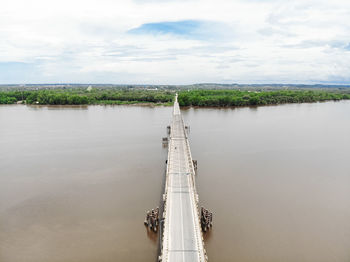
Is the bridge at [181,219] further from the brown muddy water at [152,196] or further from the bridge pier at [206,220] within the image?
the brown muddy water at [152,196]

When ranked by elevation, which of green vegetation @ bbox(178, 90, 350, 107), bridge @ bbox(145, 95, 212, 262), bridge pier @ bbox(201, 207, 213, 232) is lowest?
bridge pier @ bbox(201, 207, 213, 232)

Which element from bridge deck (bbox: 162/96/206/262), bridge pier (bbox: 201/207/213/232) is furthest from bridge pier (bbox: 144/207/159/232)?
bridge pier (bbox: 201/207/213/232)

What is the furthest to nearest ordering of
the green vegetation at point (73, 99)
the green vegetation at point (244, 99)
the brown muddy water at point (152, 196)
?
1. the green vegetation at point (73, 99)
2. the green vegetation at point (244, 99)
3. the brown muddy water at point (152, 196)

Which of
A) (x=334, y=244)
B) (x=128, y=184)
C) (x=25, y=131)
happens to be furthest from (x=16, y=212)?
(x=25, y=131)

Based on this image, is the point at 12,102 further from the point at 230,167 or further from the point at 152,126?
the point at 230,167

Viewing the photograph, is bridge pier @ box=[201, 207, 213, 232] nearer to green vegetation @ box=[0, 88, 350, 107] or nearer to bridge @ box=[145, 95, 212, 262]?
bridge @ box=[145, 95, 212, 262]

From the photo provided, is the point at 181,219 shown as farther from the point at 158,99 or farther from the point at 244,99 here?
the point at 158,99

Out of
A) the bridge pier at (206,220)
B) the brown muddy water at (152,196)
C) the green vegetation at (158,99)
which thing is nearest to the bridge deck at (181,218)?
the bridge pier at (206,220)

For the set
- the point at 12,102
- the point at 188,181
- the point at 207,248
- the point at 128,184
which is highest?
the point at 12,102
